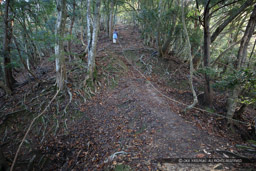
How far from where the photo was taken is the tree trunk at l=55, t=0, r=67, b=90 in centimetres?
610

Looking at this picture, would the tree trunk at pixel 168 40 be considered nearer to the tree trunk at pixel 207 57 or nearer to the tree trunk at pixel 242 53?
the tree trunk at pixel 207 57

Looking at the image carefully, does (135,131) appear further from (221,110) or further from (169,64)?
(169,64)

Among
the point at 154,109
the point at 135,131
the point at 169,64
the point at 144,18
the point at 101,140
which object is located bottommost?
the point at 101,140

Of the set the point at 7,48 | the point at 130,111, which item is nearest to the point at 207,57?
the point at 130,111

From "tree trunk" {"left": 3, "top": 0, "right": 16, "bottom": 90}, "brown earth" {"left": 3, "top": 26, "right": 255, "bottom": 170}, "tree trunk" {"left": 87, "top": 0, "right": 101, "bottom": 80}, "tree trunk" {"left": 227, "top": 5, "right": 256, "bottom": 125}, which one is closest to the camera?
"brown earth" {"left": 3, "top": 26, "right": 255, "bottom": 170}

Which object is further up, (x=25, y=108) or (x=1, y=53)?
(x=1, y=53)

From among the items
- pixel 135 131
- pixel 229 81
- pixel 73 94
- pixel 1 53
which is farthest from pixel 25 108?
pixel 229 81

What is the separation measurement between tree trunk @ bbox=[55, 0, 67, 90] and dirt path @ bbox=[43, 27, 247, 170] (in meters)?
2.00

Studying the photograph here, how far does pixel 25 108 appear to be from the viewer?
659 centimetres

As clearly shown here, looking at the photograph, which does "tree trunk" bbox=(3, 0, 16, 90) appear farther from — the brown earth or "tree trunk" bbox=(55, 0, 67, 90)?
the brown earth

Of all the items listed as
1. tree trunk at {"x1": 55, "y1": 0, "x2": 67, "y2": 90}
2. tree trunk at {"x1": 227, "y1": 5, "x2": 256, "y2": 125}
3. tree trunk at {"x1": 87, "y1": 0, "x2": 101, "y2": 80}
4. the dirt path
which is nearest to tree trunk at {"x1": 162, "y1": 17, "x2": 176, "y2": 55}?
tree trunk at {"x1": 227, "y1": 5, "x2": 256, "y2": 125}

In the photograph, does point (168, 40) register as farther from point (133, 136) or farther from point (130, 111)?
point (133, 136)

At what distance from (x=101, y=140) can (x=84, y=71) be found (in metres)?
5.17

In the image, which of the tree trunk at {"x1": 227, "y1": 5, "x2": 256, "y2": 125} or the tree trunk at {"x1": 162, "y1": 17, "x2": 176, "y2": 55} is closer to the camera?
the tree trunk at {"x1": 227, "y1": 5, "x2": 256, "y2": 125}
